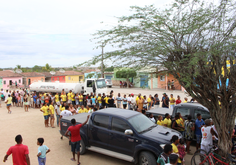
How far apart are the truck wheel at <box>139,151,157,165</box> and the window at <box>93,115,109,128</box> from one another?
1603 millimetres

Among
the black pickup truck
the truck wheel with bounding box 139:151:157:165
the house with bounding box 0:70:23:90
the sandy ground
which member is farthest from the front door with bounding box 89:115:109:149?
the house with bounding box 0:70:23:90

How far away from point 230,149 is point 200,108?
7.90 feet

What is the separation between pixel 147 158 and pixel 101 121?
210 cm

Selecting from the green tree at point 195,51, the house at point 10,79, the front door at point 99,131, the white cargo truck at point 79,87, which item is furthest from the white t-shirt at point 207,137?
the house at point 10,79

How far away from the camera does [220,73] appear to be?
514cm

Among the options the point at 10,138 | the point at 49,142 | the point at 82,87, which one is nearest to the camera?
the point at 49,142

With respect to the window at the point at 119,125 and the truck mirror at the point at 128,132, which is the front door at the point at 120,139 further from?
the truck mirror at the point at 128,132

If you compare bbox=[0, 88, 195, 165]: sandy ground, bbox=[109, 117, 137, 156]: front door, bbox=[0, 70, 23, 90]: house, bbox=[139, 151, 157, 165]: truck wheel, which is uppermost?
bbox=[0, 70, 23, 90]: house

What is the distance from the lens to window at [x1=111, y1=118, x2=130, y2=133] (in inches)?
245

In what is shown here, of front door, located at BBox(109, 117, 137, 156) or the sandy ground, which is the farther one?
the sandy ground

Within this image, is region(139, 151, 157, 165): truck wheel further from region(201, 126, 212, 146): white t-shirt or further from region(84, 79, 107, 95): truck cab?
region(84, 79, 107, 95): truck cab

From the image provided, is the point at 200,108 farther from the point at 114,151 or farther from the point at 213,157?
the point at 114,151

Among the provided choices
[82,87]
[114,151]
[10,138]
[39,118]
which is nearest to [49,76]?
[82,87]

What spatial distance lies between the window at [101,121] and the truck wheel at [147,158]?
63.1 inches
